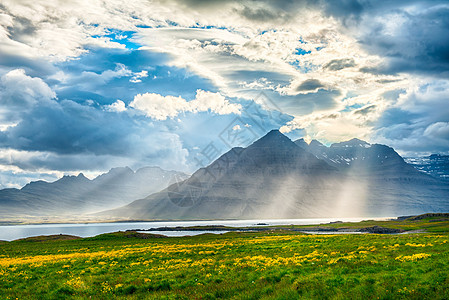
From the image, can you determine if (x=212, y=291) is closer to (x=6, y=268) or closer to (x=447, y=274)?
(x=447, y=274)

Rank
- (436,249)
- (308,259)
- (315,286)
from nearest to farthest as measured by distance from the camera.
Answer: (315,286), (308,259), (436,249)

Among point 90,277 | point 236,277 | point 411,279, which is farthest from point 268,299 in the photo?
point 90,277

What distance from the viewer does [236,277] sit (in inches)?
954

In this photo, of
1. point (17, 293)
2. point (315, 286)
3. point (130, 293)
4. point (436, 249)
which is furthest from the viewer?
point (436, 249)

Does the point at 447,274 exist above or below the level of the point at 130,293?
above

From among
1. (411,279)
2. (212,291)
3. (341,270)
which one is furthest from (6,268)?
(411,279)

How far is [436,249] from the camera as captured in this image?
32625 mm

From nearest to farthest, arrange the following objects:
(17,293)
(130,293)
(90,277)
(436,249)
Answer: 1. (130,293)
2. (17,293)
3. (90,277)
4. (436,249)

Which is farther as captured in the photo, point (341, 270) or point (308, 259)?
point (308, 259)

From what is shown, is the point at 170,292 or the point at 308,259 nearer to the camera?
the point at 170,292

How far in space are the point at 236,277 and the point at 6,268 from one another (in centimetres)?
2900

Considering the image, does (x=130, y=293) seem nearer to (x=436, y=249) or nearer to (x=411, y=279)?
(x=411, y=279)

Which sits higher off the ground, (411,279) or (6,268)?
(411,279)

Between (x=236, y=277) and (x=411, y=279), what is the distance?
11.4 meters
